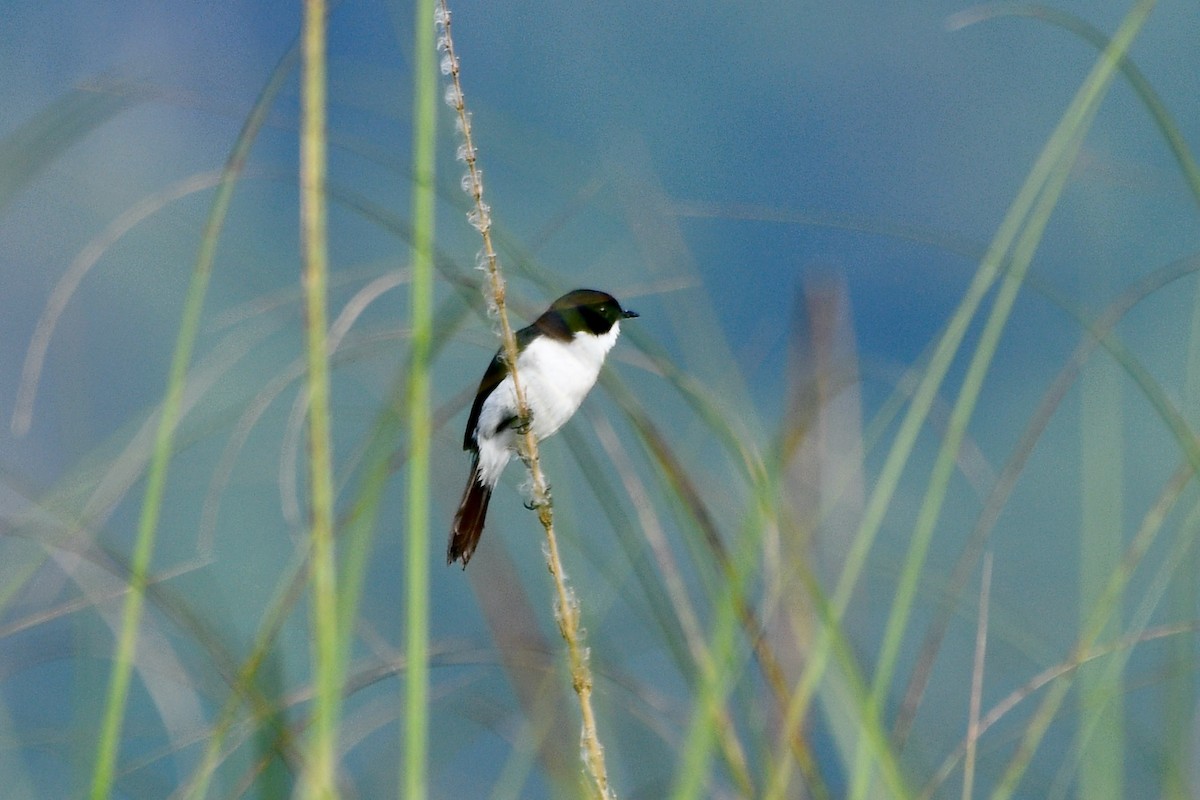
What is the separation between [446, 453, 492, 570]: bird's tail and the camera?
5.06ft

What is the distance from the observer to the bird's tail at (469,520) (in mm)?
1543

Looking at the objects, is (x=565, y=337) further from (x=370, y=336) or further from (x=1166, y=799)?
(x=1166, y=799)

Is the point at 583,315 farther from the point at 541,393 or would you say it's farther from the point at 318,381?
the point at 318,381

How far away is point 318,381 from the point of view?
65 cm

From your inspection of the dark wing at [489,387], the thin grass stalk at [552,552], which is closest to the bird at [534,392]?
the dark wing at [489,387]

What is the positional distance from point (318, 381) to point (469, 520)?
42.7 inches

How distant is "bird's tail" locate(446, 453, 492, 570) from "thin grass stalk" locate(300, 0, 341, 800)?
2.45ft

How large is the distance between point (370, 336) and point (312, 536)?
1.23 ft

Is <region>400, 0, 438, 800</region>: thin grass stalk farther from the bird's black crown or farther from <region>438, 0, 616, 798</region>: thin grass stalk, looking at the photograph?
the bird's black crown

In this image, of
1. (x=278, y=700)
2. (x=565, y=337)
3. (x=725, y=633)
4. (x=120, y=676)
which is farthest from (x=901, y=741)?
(x=565, y=337)

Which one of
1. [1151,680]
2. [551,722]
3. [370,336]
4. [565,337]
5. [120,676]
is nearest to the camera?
[120,676]

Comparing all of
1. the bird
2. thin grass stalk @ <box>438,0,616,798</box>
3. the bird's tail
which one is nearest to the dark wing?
the bird

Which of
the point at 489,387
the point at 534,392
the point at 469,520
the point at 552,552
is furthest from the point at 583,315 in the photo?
the point at 552,552

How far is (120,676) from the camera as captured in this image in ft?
2.52
